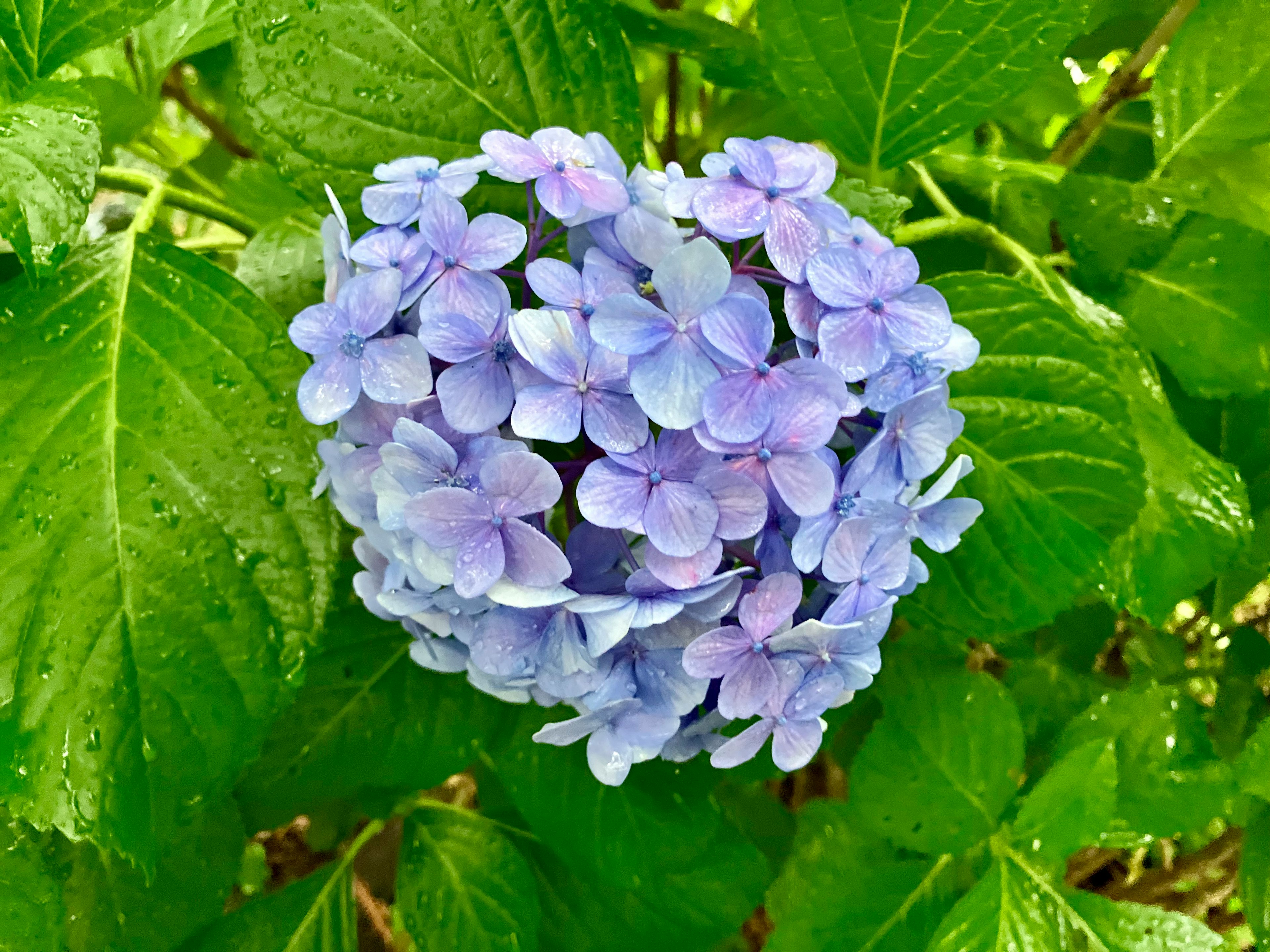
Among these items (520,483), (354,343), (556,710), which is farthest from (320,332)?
(556,710)

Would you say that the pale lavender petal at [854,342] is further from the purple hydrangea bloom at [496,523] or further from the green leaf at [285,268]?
the green leaf at [285,268]

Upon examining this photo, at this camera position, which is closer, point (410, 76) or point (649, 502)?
point (649, 502)

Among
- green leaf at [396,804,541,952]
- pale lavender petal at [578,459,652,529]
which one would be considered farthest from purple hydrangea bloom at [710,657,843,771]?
green leaf at [396,804,541,952]

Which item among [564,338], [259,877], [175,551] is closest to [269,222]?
[175,551]

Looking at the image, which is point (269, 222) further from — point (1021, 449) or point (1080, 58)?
point (1080, 58)

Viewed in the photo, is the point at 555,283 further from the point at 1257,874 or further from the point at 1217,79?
the point at 1257,874

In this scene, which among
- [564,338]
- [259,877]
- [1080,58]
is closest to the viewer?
[564,338]
